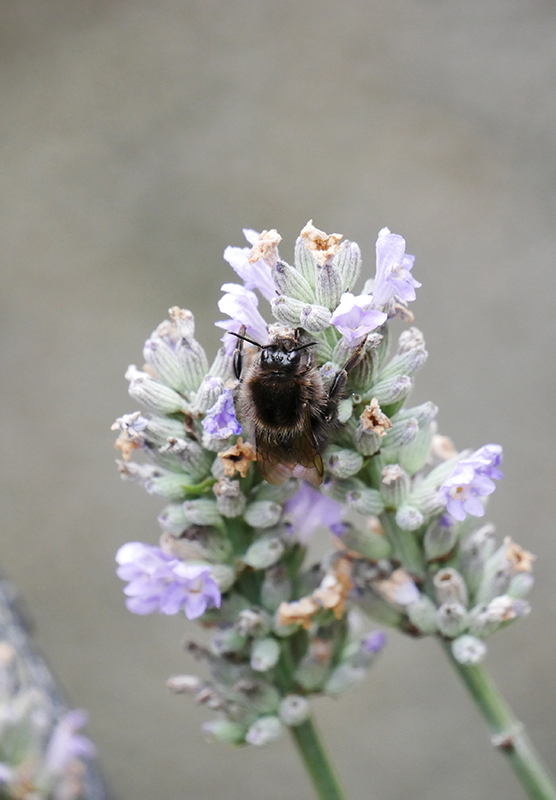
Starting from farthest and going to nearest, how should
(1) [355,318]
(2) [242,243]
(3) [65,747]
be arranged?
(2) [242,243], (3) [65,747], (1) [355,318]

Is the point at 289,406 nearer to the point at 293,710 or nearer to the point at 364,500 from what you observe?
the point at 364,500

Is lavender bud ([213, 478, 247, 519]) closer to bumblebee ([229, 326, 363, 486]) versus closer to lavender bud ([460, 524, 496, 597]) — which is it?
bumblebee ([229, 326, 363, 486])

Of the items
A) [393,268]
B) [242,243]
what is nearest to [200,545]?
[393,268]

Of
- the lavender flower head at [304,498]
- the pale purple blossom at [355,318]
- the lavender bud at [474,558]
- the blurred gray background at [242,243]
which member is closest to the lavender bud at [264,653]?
the lavender flower head at [304,498]

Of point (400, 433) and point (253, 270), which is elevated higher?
point (253, 270)

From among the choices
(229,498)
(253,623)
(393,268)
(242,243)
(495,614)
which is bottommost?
(495,614)

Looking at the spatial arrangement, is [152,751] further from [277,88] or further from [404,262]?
[277,88]

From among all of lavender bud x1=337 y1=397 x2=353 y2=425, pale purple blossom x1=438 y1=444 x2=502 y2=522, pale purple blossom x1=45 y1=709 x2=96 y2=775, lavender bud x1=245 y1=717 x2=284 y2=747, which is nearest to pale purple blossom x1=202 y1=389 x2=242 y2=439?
lavender bud x1=337 y1=397 x2=353 y2=425
